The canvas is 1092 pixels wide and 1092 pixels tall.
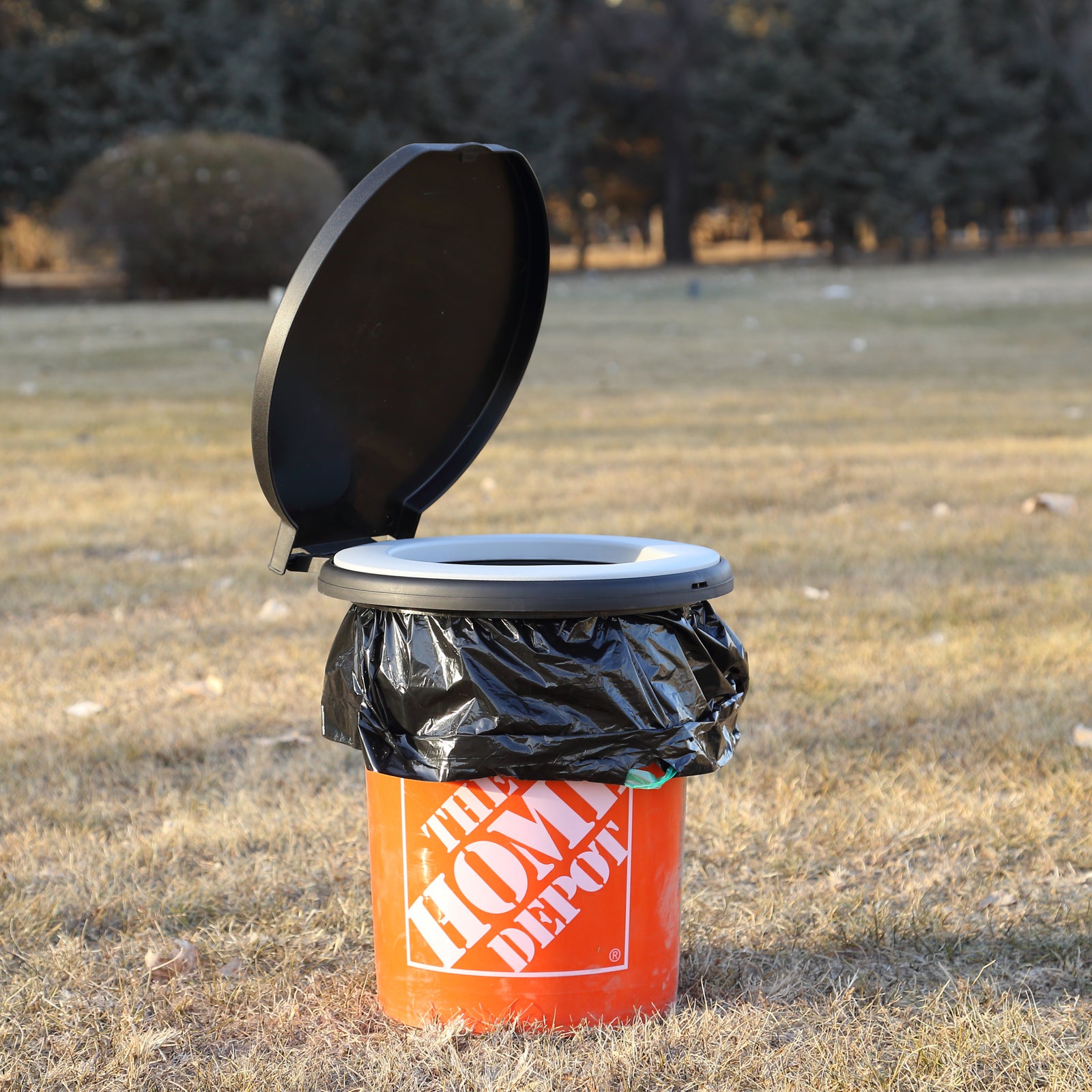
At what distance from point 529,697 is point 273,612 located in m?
2.61

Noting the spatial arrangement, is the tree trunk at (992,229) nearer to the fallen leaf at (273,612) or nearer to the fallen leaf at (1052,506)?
the fallen leaf at (1052,506)

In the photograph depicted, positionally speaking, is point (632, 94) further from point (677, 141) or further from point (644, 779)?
point (644, 779)

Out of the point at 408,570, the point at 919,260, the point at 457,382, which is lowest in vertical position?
the point at 919,260

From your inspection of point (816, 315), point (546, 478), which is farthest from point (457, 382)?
point (816, 315)

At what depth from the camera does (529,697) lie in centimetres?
184

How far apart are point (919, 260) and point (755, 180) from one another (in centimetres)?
599

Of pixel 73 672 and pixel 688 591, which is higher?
pixel 688 591

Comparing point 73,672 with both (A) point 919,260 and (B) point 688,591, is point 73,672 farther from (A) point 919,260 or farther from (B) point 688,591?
(A) point 919,260

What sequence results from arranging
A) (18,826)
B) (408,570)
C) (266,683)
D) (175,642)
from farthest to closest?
(175,642) → (266,683) → (18,826) → (408,570)

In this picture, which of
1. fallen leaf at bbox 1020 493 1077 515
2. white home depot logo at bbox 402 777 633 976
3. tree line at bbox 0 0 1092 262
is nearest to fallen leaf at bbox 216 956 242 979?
white home depot logo at bbox 402 777 633 976

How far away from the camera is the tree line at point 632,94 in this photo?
26.3 m

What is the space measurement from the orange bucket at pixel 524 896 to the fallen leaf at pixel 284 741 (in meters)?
1.26

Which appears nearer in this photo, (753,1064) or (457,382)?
(753,1064)

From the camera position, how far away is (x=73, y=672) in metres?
3.74
